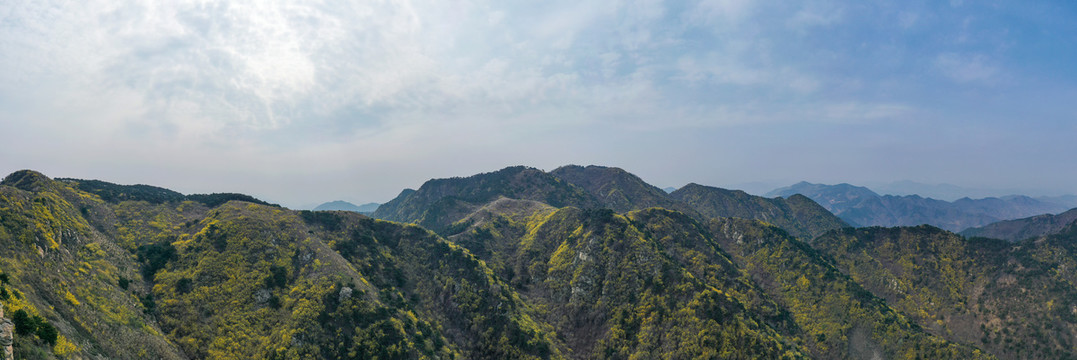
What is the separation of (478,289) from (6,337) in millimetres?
81308

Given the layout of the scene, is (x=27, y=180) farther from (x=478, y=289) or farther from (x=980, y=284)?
(x=980, y=284)

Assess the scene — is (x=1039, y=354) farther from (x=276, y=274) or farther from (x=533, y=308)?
(x=276, y=274)

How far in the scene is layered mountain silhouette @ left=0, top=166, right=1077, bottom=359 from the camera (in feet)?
202

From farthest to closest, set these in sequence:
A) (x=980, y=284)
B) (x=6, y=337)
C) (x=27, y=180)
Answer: (x=980, y=284) < (x=27, y=180) < (x=6, y=337)

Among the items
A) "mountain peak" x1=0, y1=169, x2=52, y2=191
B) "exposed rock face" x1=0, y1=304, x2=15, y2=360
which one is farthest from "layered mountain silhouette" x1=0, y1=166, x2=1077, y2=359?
"exposed rock face" x1=0, y1=304, x2=15, y2=360

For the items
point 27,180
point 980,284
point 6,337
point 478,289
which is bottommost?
point 980,284

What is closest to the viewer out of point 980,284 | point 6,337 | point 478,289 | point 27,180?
point 6,337

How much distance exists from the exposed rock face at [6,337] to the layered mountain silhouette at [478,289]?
1510 millimetres

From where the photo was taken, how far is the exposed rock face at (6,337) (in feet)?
93.0

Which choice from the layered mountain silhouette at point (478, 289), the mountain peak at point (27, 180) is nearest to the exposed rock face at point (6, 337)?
the layered mountain silhouette at point (478, 289)

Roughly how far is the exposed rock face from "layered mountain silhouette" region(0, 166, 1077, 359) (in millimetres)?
1510

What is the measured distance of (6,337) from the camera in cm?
3005

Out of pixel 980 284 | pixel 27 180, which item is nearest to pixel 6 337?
pixel 27 180

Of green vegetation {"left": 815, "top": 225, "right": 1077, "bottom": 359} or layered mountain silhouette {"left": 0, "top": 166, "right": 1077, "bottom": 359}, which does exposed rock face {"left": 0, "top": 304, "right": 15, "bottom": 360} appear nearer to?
layered mountain silhouette {"left": 0, "top": 166, "right": 1077, "bottom": 359}
